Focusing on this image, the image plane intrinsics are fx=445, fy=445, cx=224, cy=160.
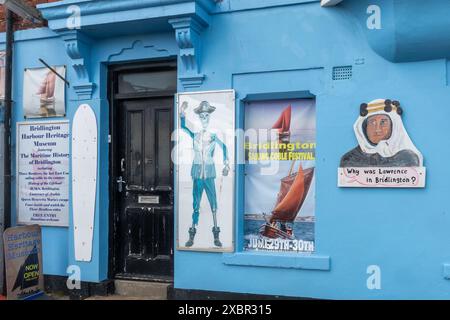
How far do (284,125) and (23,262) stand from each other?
357 centimetres

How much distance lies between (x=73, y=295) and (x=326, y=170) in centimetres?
360

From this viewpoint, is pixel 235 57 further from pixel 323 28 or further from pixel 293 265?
pixel 293 265

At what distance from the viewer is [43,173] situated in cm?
611

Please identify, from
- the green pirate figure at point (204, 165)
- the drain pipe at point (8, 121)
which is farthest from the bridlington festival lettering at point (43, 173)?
the green pirate figure at point (204, 165)

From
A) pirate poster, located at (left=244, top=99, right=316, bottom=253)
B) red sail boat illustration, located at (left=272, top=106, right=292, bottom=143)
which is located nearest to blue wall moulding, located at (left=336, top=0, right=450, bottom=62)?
pirate poster, located at (left=244, top=99, right=316, bottom=253)

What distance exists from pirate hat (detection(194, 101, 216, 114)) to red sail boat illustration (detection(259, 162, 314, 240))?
1185 millimetres

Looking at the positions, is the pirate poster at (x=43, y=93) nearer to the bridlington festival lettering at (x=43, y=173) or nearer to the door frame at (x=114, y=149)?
the bridlington festival lettering at (x=43, y=173)

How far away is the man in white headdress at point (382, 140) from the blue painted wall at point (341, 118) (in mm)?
82

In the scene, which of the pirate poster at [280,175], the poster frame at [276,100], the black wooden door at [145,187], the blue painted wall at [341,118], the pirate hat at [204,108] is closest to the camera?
the blue painted wall at [341,118]

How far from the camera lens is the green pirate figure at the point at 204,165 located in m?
5.30

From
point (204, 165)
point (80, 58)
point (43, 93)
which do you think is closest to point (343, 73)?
point (204, 165)

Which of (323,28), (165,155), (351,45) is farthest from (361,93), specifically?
(165,155)

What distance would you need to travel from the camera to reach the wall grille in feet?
16.1

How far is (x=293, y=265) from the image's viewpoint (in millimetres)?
4957
